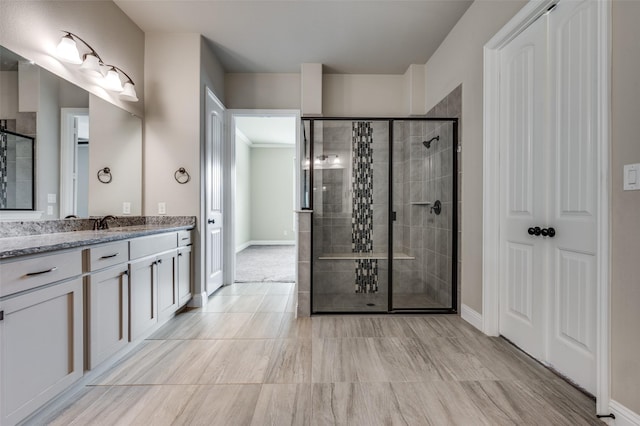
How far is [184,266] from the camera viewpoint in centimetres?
297

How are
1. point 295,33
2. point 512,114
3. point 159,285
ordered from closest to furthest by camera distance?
point 512,114 → point 159,285 → point 295,33

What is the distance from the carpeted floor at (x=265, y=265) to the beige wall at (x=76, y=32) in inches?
104

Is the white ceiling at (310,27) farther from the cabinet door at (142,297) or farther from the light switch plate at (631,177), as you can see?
the cabinet door at (142,297)

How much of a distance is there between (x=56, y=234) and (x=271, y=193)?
6594 mm

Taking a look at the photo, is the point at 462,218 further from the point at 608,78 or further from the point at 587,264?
the point at 608,78

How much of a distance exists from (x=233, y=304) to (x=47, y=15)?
277 cm

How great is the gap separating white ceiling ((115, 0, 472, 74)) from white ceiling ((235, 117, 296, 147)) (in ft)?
7.46

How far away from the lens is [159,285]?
8.09ft

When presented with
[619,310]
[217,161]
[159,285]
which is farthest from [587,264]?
[217,161]

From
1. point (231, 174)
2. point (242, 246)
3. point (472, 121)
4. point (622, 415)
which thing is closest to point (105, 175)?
point (231, 174)

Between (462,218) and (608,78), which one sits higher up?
(608,78)

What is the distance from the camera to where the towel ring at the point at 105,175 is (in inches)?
101

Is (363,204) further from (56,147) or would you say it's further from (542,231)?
(56,147)

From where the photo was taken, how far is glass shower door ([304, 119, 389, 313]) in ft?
10.1
